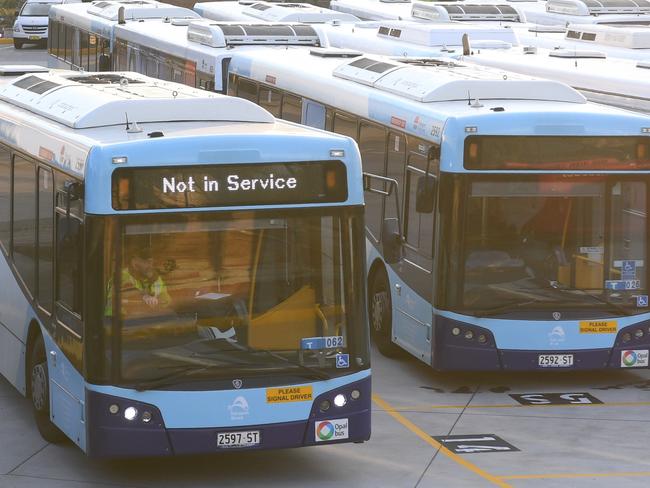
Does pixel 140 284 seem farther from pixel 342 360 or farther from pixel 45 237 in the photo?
pixel 45 237

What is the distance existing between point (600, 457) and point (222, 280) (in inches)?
137

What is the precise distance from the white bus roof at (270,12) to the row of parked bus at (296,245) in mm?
12767

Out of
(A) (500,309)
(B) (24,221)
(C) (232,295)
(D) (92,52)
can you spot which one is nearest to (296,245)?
(C) (232,295)

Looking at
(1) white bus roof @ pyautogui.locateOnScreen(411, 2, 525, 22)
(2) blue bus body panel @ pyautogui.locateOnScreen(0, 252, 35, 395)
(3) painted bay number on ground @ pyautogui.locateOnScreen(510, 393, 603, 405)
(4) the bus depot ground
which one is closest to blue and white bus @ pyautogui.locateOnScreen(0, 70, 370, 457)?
(4) the bus depot ground

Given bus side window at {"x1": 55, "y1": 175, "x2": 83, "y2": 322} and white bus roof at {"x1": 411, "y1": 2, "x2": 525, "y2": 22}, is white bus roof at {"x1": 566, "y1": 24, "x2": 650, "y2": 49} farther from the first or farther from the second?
bus side window at {"x1": 55, "y1": 175, "x2": 83, "y2": 322}

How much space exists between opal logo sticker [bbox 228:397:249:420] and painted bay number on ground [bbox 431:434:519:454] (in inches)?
87.0

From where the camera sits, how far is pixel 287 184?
11414mm

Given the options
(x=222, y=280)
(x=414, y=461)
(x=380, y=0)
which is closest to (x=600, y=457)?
(x=414, y=461)

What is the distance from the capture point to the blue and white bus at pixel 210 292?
11078 mm

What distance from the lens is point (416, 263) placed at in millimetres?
15680

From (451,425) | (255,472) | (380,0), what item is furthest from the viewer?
(380,0)

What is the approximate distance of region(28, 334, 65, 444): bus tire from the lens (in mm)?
12562

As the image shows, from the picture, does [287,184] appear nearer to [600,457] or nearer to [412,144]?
[600,457]

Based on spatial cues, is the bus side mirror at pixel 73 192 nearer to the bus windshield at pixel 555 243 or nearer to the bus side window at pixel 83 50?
the bus windshield at pixel 555 243
